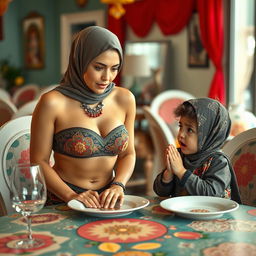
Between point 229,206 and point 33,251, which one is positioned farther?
point 229,206

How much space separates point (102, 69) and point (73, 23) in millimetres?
7283

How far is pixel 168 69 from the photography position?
6910mm

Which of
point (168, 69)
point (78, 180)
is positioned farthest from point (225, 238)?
point (168, 69)

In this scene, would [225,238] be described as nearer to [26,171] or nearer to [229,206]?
[229,206]

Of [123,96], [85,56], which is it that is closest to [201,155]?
[123,96]

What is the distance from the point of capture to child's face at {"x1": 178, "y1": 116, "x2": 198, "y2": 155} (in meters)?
1.93

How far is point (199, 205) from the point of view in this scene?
175cm

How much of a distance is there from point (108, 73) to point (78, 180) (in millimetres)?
436

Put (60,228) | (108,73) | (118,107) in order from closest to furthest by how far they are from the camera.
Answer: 1. (60,228)
2. (108,73)
3. (118,107)

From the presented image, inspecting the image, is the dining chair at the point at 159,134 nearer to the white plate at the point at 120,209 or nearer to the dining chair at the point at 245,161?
the dining chair at the point at 245,161

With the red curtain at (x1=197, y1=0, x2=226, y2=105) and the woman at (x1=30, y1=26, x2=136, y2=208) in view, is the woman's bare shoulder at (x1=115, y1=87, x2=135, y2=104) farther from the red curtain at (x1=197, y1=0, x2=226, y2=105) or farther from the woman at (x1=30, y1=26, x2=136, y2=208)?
the red curtain at (x1=197, y1=0, x2=226, y2=105)

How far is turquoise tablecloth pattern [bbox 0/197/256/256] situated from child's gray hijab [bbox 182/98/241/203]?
29cm

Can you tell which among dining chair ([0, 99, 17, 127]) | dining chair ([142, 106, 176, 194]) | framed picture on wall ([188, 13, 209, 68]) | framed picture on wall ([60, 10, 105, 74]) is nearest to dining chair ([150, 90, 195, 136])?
dining chair ([142, 106, 176, 194])

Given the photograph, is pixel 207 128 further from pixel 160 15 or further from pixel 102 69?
pixel 160 15
